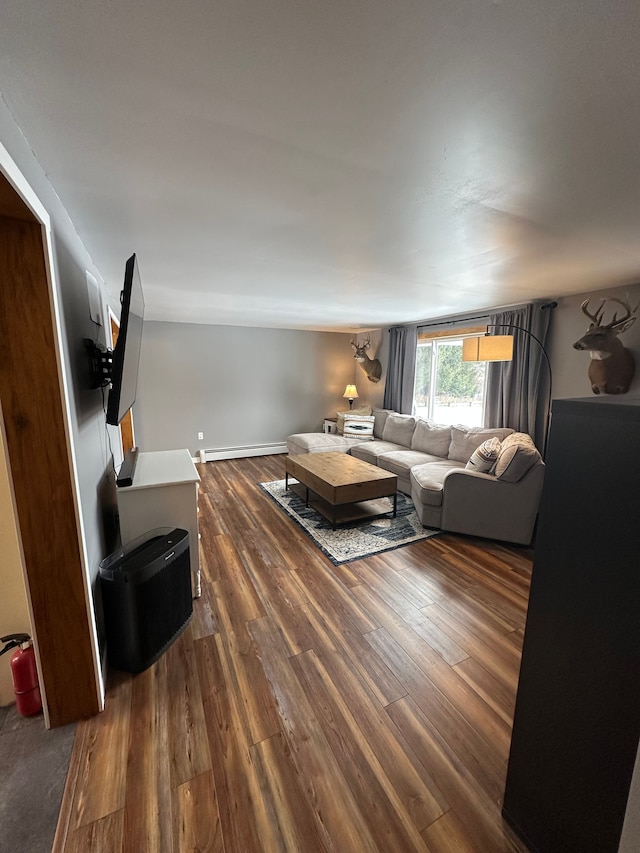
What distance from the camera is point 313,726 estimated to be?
1411 mm

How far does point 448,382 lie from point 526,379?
4.22 ft

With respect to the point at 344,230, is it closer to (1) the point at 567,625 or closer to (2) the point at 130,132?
(2) the point at 130,132

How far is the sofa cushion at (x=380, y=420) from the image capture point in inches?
207

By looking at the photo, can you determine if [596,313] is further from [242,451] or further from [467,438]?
[242,451]

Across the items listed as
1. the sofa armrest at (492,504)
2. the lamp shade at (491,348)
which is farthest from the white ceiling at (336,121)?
the sofa armrest at (492,504)

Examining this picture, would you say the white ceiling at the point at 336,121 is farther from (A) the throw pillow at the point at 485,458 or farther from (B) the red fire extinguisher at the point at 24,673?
(B) the red fire extinguisher at the point at 24,673

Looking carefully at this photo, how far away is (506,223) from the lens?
5.36ft

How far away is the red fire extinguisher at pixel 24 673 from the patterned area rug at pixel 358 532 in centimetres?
180

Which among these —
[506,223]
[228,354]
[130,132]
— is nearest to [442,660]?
[506,223]

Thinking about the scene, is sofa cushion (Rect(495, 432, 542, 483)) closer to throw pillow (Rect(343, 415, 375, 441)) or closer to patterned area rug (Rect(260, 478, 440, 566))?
patterned area rug (Rect(260, 478, 440, 566))

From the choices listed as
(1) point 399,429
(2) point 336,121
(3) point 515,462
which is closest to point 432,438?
(1) point 399,429

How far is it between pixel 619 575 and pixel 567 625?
237 millimetres

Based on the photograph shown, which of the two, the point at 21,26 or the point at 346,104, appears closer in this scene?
the point at 21,26

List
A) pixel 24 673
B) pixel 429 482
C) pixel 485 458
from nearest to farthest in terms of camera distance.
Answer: pixel 24 673 → pixel 485 458 → pixel 429 482
